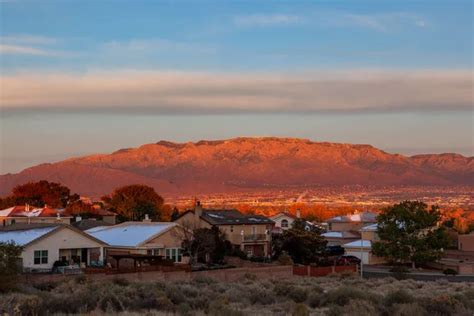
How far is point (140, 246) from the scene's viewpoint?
60094 millimetres

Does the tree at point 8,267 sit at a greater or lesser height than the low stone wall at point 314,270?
greater

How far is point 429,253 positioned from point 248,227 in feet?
54.6

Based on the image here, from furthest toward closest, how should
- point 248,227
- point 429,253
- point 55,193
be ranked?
point 55,193, point 248,227, point 429,253

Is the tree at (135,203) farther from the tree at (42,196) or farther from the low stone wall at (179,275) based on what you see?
the low stone wall at (179,275)

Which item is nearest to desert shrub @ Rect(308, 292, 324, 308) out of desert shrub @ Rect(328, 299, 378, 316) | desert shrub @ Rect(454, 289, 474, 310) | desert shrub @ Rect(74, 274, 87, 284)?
desert shrub @ Rect(328, 299, 378, 316)

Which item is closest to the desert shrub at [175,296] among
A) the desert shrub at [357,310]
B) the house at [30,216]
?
the desert shrub at [357,310]

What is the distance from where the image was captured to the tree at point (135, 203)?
3944 inches

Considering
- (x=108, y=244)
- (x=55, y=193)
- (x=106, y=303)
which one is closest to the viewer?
(x=106, y=303)

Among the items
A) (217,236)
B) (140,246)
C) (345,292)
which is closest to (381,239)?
(217,236)

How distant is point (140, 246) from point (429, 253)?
2589cm

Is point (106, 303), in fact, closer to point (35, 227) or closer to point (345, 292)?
point (345, 292)

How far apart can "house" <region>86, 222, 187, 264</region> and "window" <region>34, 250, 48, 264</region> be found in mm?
6002

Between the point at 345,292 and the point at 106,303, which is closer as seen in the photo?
the point at 106,303

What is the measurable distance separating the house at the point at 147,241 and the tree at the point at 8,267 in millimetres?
18800
